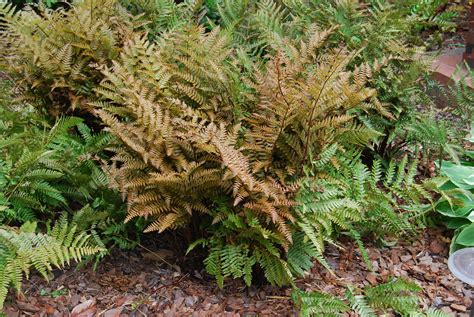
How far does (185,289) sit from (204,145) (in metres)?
0.73

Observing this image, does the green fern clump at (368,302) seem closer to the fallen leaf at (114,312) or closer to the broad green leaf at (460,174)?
the fallen leaf at (114,312)

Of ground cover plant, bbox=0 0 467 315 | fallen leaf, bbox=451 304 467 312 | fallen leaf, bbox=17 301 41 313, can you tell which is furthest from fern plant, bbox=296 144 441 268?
fallen leaf, bbox=17 301 41 313

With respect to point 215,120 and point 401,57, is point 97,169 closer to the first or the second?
point 215,120

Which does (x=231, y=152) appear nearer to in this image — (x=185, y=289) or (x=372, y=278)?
(x=185, y=289)

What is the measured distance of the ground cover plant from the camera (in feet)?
7.22

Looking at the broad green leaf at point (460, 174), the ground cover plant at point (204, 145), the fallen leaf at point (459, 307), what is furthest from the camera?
the broad green leaf at point (460, 174)

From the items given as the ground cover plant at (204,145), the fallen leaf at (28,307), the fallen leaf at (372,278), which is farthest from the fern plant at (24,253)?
the fallen leaf at (372,278)

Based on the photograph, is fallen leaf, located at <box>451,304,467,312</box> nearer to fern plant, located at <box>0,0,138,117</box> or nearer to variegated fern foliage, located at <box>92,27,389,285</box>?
variegated fern foliage, located at <box>92,27,389,285</box>

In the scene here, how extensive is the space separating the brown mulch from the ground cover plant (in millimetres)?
102

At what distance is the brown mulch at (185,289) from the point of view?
91.4 inches

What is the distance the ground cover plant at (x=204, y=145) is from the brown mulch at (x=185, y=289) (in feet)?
0.33

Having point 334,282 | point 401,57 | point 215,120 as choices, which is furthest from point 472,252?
A: point 401,57

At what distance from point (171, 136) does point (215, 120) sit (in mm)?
263

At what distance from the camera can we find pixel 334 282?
2545mm
